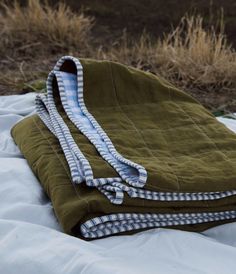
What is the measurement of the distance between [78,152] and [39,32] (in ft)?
6.82

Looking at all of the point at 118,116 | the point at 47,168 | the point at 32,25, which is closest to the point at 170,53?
the point at 32,25

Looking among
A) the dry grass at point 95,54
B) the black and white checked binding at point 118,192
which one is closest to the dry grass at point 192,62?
the dry grass at point 95,54

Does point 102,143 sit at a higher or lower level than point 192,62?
higher

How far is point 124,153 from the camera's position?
117 cm

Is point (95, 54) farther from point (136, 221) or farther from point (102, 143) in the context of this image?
Result: point (136, 221)

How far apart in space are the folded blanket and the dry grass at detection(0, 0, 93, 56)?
1532 mm

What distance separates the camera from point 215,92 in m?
2.34

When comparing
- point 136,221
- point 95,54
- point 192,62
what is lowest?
point 95,54

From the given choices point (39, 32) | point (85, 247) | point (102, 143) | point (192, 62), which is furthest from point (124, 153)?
point (39, 32)

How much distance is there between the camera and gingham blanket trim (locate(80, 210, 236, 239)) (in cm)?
104

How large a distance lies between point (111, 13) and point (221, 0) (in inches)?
37.1

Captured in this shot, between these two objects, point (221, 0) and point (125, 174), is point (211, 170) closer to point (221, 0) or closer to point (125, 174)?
point (125, 174)

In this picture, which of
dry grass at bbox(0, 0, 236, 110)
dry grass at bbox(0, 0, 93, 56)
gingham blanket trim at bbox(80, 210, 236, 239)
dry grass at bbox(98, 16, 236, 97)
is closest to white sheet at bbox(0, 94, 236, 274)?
gingham blanket trim at bbox(80, 210, 236, 239)

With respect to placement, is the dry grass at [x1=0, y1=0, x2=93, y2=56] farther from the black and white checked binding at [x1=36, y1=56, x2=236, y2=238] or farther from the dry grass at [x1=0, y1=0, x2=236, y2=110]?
the black and white checked binding at [x1=36, y1=56, x2=236, y2=238]
